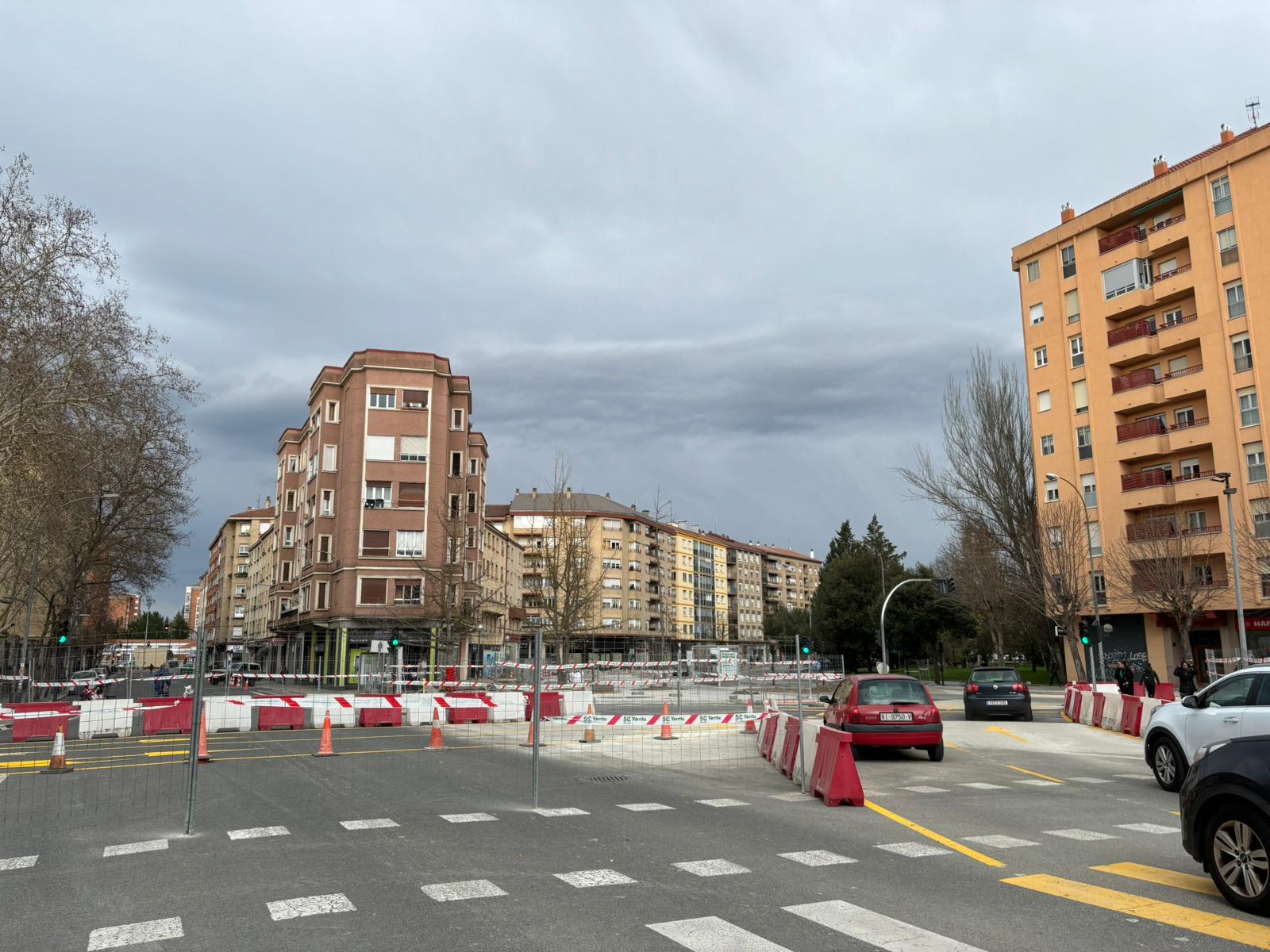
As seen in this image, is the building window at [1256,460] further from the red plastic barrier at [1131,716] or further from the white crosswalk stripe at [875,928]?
the white crosswalk stripe at [875,928]

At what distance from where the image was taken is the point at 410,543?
52.0 meters

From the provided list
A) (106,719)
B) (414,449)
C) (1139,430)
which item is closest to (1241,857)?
(106,719)

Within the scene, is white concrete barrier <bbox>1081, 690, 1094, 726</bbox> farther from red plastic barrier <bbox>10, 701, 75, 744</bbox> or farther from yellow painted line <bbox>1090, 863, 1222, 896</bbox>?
red plastic barrier <bbox>10, 701, 75, 744</bbox>

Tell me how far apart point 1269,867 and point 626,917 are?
3.82 m

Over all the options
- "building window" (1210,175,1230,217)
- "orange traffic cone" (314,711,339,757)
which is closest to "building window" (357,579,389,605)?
"orange traffic cone" (314,711,339,757)

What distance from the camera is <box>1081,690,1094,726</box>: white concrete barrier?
22.9m

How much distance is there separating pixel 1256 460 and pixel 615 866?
42.3m

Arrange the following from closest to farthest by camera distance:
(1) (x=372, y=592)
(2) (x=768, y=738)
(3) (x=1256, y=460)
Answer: (2) (x=768, y=738) < (3) (x=1256, y=460) < (1) (x=372, y=592)

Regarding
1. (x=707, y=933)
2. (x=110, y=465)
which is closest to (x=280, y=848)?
(x=707, y=933)

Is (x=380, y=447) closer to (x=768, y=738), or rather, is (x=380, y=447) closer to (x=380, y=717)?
(x=380, y=717)

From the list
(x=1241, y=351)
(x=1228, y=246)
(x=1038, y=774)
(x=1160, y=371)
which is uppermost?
(x=1228, y=246)

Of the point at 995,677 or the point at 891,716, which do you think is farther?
the point at 995,677

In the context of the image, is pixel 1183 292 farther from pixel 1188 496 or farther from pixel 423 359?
pixel 423 359

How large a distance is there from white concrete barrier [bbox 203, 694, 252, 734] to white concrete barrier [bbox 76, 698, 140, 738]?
5.39ft
